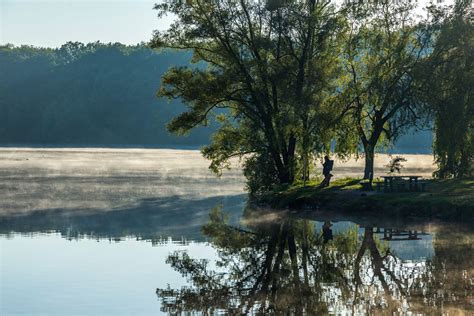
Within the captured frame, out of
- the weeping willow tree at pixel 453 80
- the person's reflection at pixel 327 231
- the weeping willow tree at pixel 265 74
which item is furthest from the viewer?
the weeping willow tree at pixel 265 74

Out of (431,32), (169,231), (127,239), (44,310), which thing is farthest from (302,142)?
(44,310)

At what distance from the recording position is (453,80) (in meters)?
46.2

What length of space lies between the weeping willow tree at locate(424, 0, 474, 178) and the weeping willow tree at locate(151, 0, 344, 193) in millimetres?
5908

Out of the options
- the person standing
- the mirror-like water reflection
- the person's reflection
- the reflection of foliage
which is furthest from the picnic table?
the reflection of foliage

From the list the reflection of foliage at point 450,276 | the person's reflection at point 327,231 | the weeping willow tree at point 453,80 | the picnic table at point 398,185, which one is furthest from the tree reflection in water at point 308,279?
the weeping willow tree at point 453,80

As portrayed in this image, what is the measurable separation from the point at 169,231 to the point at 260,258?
9424mm

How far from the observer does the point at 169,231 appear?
3659 centimetres

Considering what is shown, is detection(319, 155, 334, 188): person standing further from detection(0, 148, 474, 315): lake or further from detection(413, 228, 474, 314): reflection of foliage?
detection(413, 228, 474, 314): reflection of foliage

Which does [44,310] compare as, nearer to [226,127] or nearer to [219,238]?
[219,238]

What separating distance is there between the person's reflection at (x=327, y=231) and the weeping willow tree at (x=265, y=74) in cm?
1094

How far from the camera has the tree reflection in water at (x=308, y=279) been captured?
65.7 feet

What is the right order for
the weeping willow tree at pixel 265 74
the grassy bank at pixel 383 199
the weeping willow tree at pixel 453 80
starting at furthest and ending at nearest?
1. the weeping willow tree at pixel 265 74
2. the weeping willow tree at pixel 453 80
3. the grassy bank at pixel 383 199

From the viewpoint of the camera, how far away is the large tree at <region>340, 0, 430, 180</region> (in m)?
48.7

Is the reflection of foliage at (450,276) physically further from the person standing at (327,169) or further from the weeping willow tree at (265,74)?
→ the weeping willow tree at (265,74)
